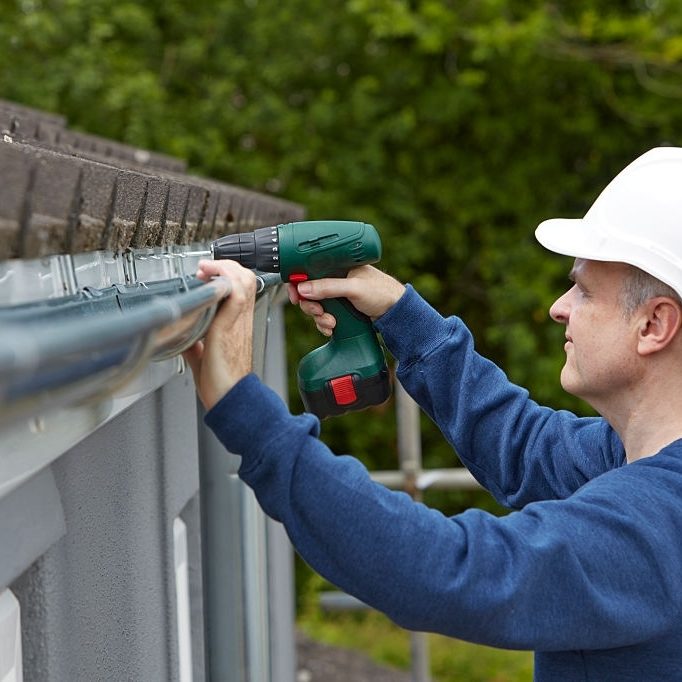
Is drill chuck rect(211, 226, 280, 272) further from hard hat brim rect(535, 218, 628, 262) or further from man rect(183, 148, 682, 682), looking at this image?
hard hat brim rect(535, 218, 628, 262)

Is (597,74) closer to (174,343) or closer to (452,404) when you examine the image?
(452,404)

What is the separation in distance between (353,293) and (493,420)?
20.0 inches

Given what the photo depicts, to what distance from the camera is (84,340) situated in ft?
2.86

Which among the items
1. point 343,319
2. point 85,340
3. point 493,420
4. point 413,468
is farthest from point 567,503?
point 413,468

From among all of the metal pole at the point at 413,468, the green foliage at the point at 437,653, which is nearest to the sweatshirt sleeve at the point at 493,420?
the metal pole at the point at 413,468

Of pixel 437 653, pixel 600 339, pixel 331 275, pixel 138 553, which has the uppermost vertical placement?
pixel 331 275

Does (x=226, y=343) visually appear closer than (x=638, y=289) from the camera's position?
Yes

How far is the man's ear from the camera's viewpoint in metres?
1.92

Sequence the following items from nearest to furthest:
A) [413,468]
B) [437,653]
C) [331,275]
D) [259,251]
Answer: [259,251] < [331,275] < [413,468] < [437,653]

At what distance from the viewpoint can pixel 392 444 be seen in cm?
1072

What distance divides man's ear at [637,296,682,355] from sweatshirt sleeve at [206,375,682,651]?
0.38 meters

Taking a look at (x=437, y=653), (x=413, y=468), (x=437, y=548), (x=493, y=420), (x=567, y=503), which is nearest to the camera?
(x=437, y=548)

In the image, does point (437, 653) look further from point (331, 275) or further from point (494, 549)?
point (494, 549)

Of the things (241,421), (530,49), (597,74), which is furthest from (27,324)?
(597,74)
